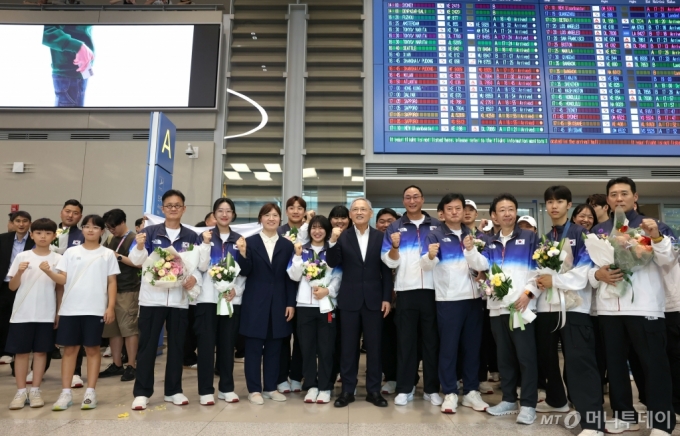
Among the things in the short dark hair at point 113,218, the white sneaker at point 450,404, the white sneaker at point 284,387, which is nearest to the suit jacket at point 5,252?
the short dark hair at point 113,218

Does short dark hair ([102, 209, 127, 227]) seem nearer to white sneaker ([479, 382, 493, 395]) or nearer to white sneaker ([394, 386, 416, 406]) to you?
white sneaker ([394, 386, 416, 406])

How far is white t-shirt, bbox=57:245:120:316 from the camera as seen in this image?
11.7ft

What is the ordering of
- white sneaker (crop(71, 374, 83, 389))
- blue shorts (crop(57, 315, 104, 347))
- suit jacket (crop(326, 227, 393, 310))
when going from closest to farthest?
blue shorts (crop(57, 315, 104, 347)) < suit jacket (crop(326, 227, 393, 310)) < white sneaker (crop(71, 374, 83, 389))

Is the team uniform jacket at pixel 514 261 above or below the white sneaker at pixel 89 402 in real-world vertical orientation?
above

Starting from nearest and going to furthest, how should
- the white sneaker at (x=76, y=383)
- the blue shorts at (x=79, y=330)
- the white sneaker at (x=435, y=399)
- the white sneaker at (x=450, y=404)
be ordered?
the white sneaker at (x=450, y=404), the blue shorts at (x=79, y=330), the white sneaker at (x=435, y=399), the white sneaker at (x=76, y=383)

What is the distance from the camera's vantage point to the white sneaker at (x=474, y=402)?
11.5 feet

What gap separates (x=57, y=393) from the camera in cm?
403

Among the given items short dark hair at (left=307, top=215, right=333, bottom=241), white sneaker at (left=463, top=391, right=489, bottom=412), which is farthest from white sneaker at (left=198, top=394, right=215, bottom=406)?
white sneaker at (left=463, top=391, right=489, bottom=412)

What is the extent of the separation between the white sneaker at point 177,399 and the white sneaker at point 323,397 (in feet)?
3.35

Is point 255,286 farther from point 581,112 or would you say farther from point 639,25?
point 639,25

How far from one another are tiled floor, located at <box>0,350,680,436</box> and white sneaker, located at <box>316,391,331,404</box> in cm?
6

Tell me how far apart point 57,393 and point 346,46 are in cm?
667

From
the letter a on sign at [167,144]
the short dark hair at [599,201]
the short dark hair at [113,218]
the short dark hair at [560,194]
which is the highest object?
the letter a on sign at [167,144]

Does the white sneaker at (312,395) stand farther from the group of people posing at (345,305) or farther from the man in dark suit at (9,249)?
the man in dark suit at (9,249)
